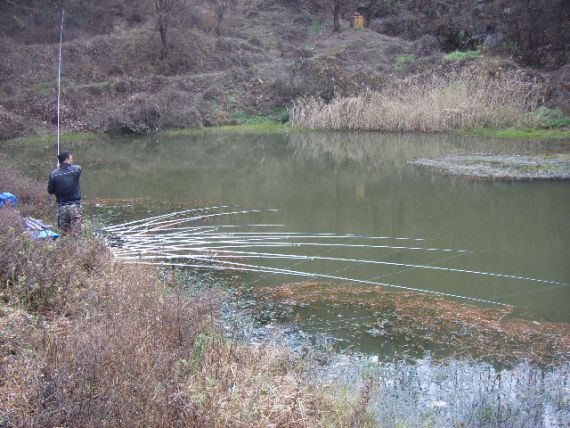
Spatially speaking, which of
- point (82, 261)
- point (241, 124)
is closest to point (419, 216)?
point (82, 261)

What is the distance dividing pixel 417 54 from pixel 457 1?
6.65 meters

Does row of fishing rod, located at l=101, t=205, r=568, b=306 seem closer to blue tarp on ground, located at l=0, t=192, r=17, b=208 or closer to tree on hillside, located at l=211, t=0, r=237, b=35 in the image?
blue tarp on ground, located at l=0, t=192, r=17, b=208

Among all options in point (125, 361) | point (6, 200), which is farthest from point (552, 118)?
point (125, 361)

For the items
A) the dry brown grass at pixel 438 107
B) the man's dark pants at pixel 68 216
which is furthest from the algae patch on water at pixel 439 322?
the dry brown grass at pixel 438 107

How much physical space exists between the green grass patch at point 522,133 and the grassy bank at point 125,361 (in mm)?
18693

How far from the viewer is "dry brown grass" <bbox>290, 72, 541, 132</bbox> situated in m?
25.2

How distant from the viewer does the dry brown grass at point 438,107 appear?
2525 centimetres

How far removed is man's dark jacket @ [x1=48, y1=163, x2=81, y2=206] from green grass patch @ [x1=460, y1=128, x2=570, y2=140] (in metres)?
17.7

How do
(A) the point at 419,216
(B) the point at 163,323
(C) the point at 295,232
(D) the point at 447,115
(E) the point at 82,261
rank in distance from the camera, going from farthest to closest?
1. (D) the point at 447,115
2. (A) the point at 419,216
3. (C) the point at 295,232
4. (E) the point at 82,261
5. (B) the point at 163,323

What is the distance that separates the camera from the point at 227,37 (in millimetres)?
38188

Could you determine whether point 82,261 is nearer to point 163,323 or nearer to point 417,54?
point 163,323

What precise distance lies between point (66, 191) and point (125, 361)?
552cm

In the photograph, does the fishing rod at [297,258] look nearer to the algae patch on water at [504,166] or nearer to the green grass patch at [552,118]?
the algae patch on water at [504,166]

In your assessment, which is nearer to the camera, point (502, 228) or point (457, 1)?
point (502, 228)
